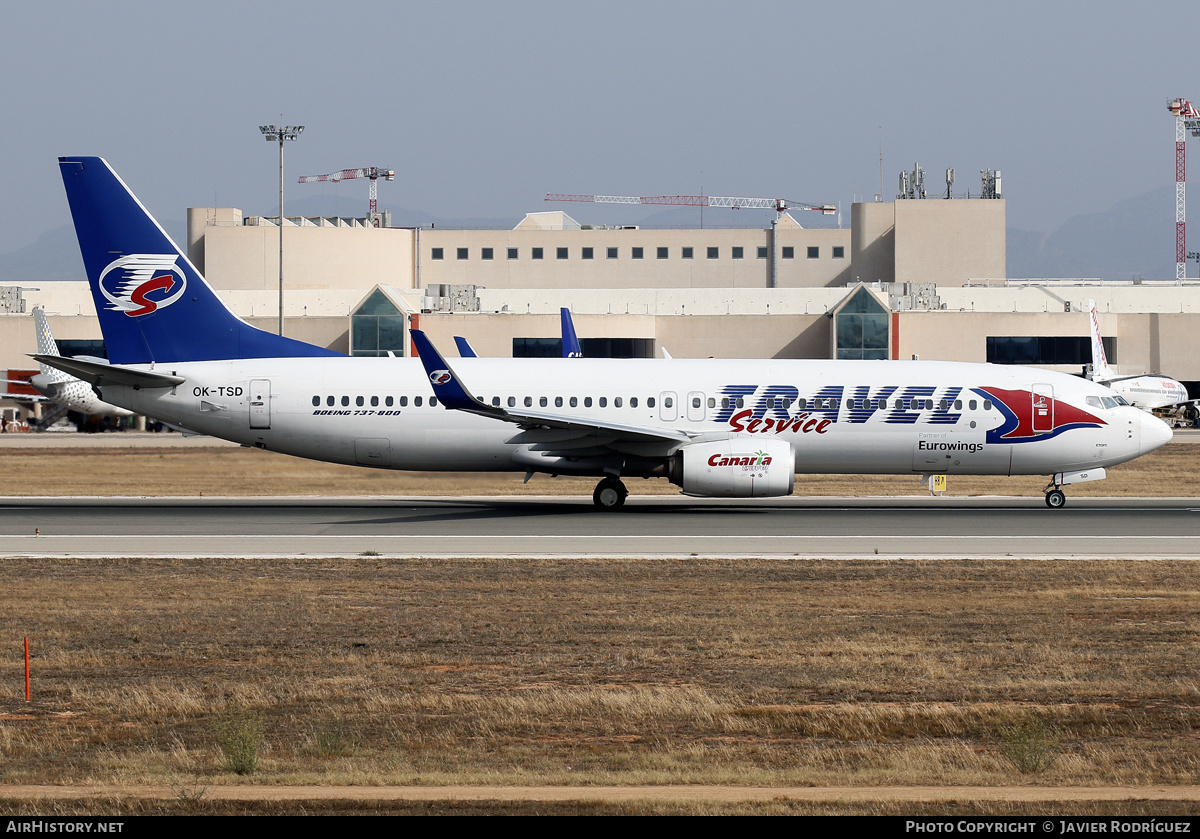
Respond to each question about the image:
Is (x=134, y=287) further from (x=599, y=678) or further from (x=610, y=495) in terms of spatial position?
(x=599, y=678)

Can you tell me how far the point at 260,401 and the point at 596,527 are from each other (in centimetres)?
976

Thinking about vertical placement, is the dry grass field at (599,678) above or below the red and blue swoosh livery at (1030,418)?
below

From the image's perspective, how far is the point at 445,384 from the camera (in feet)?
98.9

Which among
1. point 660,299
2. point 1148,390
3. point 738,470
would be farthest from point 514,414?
point 660,299

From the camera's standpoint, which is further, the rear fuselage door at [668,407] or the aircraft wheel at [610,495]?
the aircraft wheel at [610,495]

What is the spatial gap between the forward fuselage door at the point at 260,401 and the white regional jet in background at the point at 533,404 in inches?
1.0

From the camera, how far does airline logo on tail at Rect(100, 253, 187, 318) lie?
111 feet

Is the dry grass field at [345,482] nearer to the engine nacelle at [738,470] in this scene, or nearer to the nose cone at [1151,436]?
the nose cone at [1151,436]

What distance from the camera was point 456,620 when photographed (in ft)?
58.2

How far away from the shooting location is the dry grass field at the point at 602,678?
10.4m

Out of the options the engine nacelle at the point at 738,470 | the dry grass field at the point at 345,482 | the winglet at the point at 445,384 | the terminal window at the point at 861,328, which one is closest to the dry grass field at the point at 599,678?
the winglet at the point at 445,384

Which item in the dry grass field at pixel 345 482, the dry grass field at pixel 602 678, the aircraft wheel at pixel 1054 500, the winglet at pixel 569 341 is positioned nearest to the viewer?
the dry grass field at pixel 602 678

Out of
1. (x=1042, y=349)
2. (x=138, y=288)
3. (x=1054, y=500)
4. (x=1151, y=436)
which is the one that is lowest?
(x=1054, y=500)
